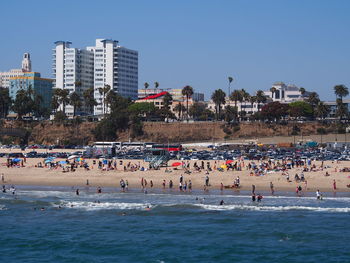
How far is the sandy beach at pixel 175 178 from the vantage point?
52.8 meters

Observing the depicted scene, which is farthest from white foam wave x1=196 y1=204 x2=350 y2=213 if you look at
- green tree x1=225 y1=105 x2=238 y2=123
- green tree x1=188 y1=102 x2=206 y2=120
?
Result: green tree x1=188 y1=102 x2=206 y2=120

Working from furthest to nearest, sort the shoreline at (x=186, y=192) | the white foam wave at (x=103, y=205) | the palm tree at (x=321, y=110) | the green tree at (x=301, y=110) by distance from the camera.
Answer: the green tree at (x=301, y=110) < the palm tree at (x=321, y=110) < the shoreline at (x=186, y=192) < the white foam wave at (x=103, y=205)

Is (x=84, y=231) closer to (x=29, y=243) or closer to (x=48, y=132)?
(x=29, y=243)

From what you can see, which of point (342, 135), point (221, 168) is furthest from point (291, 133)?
point (221, 168)

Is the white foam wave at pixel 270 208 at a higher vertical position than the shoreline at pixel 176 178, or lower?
lower

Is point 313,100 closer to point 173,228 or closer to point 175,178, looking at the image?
point 175,178

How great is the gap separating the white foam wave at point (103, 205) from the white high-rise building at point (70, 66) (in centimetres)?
15153

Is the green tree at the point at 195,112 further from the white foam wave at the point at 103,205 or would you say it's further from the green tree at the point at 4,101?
the white foam wave at the point at 103,205

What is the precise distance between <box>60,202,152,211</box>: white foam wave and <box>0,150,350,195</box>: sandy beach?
10.1m

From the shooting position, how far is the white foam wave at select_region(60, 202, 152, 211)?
141 feet

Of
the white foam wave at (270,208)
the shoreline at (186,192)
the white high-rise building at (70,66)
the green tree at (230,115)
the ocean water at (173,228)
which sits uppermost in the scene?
the white high-rise building at (70,66)

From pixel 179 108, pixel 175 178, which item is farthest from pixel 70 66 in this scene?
pixel 175 178

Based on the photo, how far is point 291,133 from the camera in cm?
12338

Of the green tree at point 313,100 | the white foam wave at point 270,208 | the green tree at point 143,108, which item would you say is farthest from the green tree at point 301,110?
the white foam wave at point 270,208
